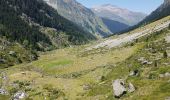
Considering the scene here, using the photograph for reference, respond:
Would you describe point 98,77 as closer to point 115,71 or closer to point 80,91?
point 115,71

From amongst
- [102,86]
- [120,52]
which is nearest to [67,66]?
[120,52]

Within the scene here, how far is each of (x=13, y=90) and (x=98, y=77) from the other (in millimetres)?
26458

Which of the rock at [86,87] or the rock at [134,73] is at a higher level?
the rock at [134,73]

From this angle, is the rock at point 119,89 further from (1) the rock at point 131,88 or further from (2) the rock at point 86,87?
(2) the rock at point 86,87

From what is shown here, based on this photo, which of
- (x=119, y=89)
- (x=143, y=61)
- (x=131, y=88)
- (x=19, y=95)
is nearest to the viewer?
(x=119, y=89)

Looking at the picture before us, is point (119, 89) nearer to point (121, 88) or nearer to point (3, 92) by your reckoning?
point (121, 88)

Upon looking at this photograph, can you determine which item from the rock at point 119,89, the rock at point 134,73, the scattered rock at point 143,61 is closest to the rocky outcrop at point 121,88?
the rock at point 119,89

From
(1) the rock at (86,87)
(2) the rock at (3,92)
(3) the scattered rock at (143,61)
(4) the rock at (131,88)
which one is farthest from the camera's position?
(3) the scattered rock at (143,61)

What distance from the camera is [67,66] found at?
504 ft

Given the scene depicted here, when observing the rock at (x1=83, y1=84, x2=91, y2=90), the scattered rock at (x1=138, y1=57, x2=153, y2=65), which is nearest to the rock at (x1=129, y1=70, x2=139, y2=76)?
the scattered rock at (x1=138, y1=57, x2=153, y2=65)

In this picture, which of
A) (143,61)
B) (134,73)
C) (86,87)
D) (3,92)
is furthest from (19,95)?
(143,61)

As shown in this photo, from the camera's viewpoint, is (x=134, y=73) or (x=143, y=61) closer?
(x=134, y=73)

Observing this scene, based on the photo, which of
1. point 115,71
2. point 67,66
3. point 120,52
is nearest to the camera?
point 115,71

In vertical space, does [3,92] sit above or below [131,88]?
below
